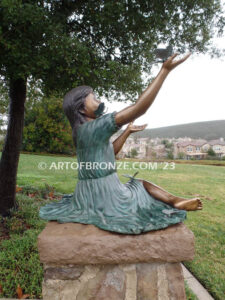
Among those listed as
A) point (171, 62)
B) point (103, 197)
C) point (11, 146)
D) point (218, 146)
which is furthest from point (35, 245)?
point (218, 146)

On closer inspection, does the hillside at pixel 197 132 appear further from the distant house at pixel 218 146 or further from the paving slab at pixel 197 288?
the paving slab at pixel 197 288

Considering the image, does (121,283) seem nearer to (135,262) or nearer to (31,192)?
(135,262)

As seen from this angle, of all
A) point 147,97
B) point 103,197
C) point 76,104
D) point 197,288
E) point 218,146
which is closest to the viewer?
point 147,97

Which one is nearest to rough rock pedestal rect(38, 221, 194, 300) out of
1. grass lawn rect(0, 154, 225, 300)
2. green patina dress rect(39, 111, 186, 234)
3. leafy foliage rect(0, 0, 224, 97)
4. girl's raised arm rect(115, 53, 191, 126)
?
green patina dress rect(39, 111, 186, 234)

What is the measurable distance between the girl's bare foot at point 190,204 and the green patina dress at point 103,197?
6 centimetres

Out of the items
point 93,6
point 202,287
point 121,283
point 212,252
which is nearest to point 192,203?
point 121,283

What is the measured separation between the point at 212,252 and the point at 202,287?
85 centimetres

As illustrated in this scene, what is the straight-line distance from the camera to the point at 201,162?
16.1 m

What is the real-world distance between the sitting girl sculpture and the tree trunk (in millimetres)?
2389

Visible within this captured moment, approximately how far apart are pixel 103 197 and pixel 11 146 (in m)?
2.86

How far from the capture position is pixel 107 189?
1849 mm

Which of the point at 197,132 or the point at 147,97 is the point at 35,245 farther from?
the point at 197,132

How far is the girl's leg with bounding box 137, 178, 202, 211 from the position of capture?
1819mm

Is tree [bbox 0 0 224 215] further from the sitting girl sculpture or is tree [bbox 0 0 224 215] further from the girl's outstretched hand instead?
the girl's outstretched hand
